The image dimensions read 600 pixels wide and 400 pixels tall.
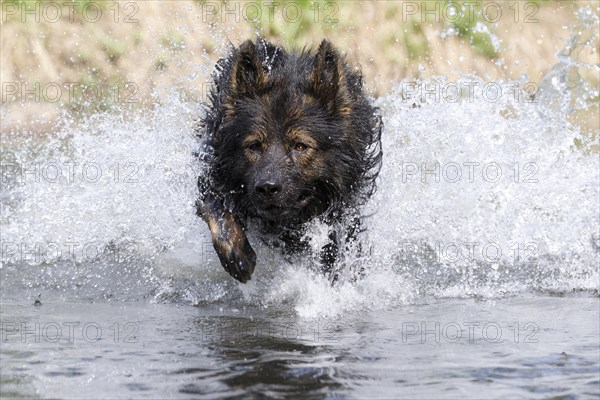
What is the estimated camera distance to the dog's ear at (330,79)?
640 centimetres

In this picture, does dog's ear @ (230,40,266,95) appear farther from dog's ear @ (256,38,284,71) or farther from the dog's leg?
the dog's leg

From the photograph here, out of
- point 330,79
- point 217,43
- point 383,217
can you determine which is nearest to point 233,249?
point 330,79

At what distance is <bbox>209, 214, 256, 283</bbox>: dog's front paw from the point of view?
6.24 metres

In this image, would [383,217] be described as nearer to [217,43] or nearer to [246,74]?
[246,74]

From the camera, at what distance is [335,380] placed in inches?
170

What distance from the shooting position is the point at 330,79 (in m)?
6.49

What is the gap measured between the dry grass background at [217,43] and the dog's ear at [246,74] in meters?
6.07

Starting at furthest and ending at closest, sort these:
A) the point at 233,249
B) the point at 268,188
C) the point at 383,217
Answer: the point at 383,217
the point at 233,249
the point at 268,188

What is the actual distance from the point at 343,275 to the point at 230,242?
984mm

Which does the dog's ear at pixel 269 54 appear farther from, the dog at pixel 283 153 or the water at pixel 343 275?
the water at pixel 343 275

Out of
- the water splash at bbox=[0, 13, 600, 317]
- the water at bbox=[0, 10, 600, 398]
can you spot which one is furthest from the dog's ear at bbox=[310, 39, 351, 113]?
the water splash at bbox=[0, 13, 600, 317]

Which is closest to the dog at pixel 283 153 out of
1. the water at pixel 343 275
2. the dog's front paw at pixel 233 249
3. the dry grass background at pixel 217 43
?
the dog's front paw at pixel 233 249

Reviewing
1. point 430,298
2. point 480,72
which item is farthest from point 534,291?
point 480,72

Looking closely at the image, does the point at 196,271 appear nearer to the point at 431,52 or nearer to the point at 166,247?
the point at 166,247
